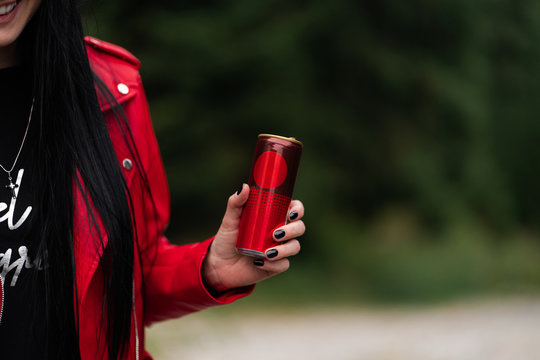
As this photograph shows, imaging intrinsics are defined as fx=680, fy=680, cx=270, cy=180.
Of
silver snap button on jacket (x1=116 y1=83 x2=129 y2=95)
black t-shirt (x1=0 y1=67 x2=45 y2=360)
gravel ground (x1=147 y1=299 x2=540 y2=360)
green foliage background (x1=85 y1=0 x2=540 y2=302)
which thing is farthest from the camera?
green foliage background (x1=85 y1=0 x2=540 y2=302)

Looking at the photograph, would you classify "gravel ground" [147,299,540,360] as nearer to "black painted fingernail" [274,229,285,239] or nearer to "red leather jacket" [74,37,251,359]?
"red leather jacket" [74,37,251,359]

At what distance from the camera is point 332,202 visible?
8.30m

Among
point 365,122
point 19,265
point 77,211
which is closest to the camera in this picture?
point 19,265

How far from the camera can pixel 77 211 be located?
1.46m

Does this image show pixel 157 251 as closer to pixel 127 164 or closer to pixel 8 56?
pixel 127 164

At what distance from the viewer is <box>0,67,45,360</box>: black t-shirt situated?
136 cm

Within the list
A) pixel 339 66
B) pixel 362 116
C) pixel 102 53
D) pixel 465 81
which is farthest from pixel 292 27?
pixel 102 53

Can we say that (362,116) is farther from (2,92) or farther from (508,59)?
(2,92)

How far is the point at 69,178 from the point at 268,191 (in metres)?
0.43

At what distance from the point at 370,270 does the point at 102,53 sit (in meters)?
6.79

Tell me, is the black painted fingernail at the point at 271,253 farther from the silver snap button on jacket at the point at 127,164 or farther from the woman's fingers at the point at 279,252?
the silver snap button on jacket at the point at 127,164

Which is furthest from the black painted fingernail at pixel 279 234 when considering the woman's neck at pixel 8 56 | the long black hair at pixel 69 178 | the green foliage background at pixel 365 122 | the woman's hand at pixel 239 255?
the green foliage background at pixel 365 122

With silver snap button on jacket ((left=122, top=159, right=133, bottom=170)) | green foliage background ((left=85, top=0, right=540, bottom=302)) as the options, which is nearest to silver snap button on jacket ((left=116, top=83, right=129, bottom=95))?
silver snap button on jacket ((left=122, top=159, right=133, bottom=170))

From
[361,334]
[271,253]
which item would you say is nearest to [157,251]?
[271,253]
